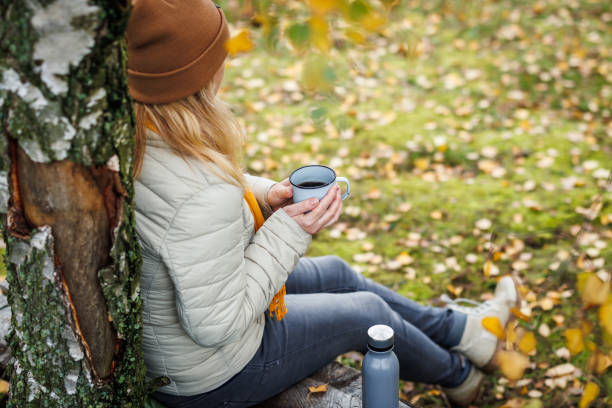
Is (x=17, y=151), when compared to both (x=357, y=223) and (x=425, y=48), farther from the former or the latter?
(x=425, y=48)

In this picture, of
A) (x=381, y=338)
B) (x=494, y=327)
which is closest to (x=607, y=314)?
(x=494, y=327)

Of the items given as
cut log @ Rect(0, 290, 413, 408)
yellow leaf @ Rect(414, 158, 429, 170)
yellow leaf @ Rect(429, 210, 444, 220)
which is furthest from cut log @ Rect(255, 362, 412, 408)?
yellow leaf @ Rect(414, 158, 429, 170)

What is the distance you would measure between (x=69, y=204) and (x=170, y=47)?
473 millimetres

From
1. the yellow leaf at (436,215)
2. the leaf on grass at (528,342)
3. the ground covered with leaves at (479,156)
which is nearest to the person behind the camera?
the leaf on grass at (528,342)

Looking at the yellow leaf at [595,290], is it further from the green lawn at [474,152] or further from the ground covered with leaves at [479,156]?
the green lawn at [474,152]

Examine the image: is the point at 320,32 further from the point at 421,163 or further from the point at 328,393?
the point at 421,163

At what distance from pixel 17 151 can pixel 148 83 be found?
1.28 ft

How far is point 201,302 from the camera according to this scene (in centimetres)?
142

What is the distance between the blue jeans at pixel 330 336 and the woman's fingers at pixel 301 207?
1.18 feet

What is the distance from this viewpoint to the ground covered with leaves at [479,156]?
8.28ft

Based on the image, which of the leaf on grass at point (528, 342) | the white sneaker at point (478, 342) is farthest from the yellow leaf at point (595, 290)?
the white sneaker at point (478, 342)

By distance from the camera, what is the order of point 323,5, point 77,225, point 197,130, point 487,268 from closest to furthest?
1. point 323,5
2. point 77,225
3. point 197,130
4. point 487,268

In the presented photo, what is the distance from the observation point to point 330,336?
1.88 meters

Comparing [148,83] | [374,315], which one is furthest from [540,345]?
[148,83]
